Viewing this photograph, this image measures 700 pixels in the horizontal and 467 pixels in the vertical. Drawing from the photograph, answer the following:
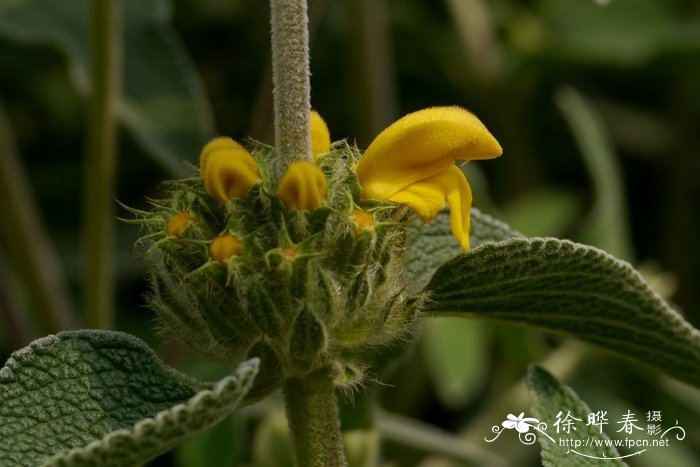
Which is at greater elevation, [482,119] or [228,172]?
[482,119]

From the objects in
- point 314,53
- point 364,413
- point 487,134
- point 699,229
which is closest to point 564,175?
point 699,229

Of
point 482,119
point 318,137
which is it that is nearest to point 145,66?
point 482,119

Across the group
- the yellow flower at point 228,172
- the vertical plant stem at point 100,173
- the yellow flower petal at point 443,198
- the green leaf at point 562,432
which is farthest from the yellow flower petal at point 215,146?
the vertical plant stem at point 100,173

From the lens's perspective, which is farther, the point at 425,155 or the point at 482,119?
the point at 482,119

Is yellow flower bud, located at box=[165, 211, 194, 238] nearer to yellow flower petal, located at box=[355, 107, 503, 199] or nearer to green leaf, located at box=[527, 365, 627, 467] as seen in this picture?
yellow flower petal, located at box=[355, 107, 503, 199]

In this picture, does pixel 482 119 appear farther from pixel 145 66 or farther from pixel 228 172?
pixel 228 172

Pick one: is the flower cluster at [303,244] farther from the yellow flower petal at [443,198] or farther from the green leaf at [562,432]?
the green leaf at [562,432]

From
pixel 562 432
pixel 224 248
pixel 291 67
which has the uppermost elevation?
pixel 291 67

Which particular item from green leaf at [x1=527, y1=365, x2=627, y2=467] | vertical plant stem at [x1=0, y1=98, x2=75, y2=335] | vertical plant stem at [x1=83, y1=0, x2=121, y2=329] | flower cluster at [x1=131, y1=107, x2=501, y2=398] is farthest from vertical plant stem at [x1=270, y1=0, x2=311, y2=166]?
vertical plant stem at [x1=0, y1=98, x2=75, y2=335]
